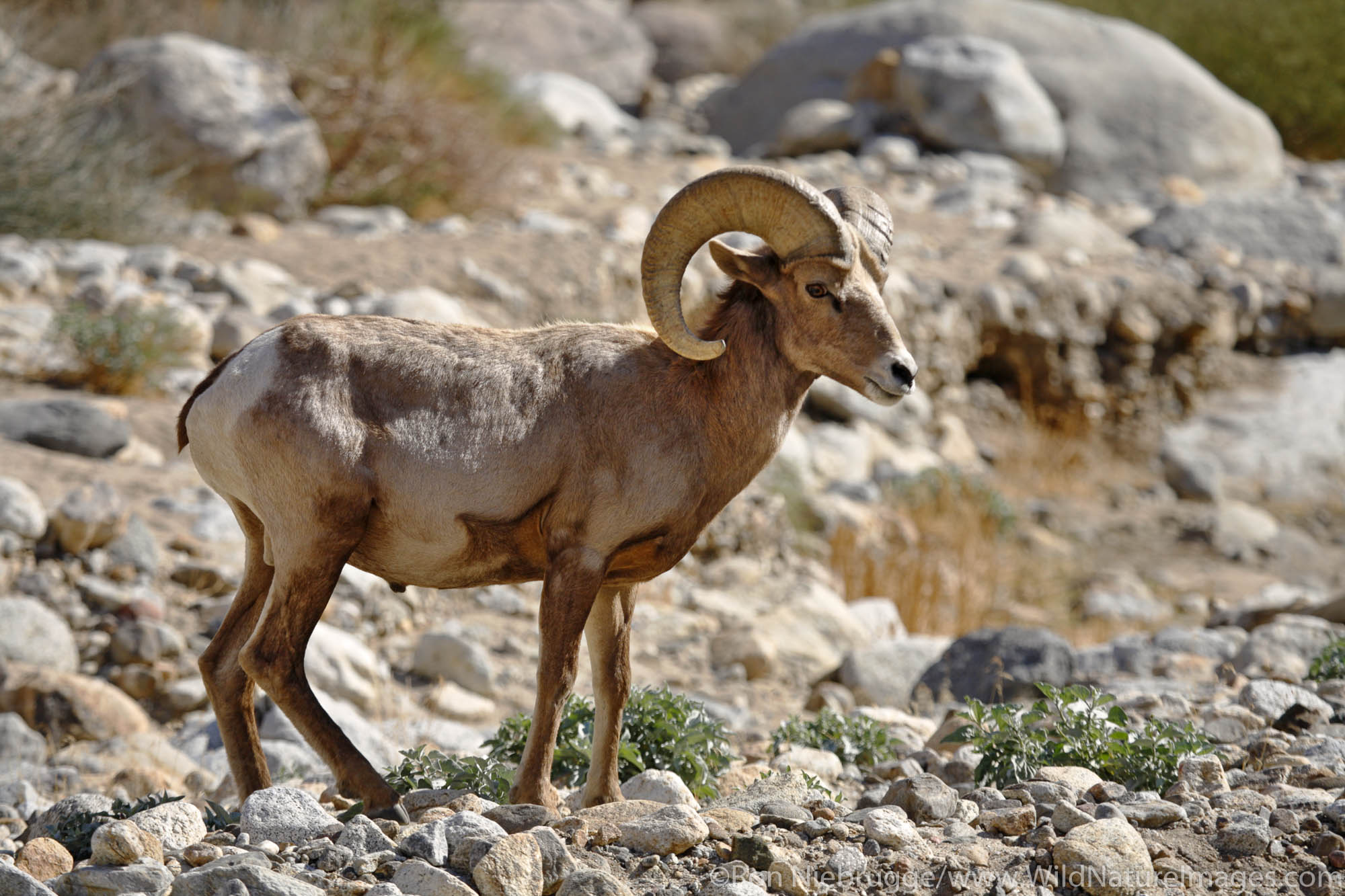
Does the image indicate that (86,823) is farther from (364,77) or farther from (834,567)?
(364,77)

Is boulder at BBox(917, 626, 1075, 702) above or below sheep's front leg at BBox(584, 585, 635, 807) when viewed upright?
below

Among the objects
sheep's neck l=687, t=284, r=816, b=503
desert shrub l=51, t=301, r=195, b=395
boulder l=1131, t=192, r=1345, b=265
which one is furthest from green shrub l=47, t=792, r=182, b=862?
boulder l=1131, t=192, r=1345, b=265

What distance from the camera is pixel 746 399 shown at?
457 cm

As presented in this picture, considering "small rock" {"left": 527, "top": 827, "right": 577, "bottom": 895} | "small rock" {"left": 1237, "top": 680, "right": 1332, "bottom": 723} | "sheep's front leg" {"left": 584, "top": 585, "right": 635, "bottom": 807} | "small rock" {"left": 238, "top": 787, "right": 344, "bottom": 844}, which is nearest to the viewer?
"small rock" {"left": 527, "top": 827, "right": 577, "bottom": 895}

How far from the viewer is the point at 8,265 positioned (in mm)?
10273

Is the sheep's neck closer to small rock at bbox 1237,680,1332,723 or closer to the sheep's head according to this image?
the sheep's head

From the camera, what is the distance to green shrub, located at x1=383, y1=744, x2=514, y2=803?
4773mm

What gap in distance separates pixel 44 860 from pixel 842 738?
3.34m

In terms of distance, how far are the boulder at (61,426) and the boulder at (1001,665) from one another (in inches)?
212

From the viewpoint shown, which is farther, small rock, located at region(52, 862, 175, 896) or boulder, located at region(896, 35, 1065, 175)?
boulder, located at region(896, 35, 1065, 175)

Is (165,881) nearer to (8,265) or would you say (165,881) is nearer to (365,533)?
(365,533)

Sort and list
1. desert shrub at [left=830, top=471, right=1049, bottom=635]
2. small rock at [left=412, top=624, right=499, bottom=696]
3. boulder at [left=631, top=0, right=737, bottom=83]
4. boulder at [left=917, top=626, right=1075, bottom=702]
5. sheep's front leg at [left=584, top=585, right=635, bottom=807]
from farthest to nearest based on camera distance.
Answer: boulder at [left=631, top=0, right=737, bottom=83]
desert shrub at [left=830, top=471, right=1049, bottom=635]
small rock at [left=412, top=624, right=499, bottom=696]
boulder at [left=917, top=626, right=1075, bottom=702]
sheep's front leg at [left=584, top=585, right=635, bottom=807]

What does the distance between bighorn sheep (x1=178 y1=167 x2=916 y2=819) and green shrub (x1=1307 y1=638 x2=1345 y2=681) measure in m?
3.61

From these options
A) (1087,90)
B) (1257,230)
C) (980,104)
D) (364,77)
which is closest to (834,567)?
(364,77)
